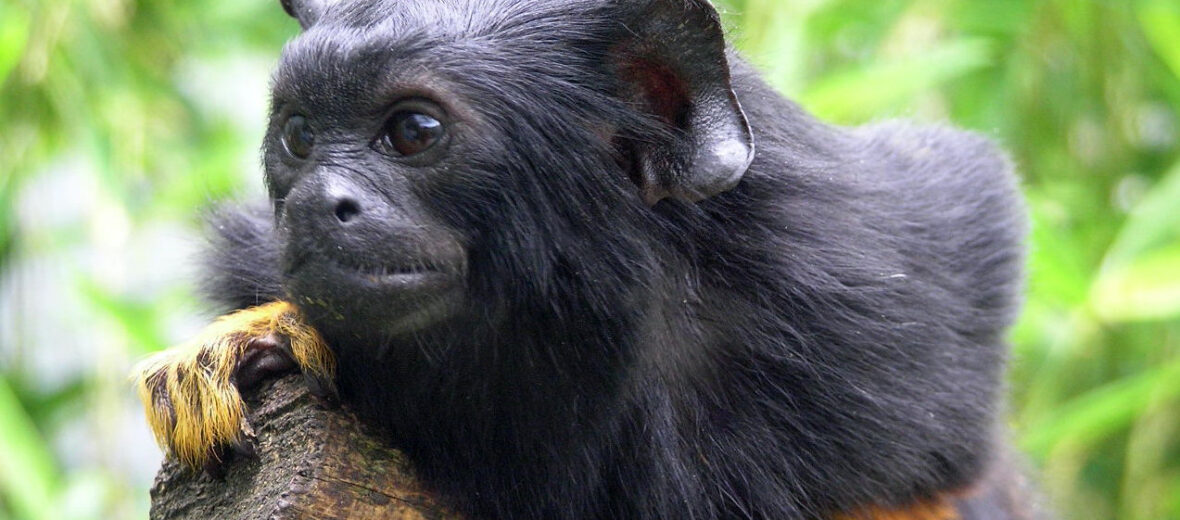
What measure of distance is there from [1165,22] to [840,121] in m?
1.08

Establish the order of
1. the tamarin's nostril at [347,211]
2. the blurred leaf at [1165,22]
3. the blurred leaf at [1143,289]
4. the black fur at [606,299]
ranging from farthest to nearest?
the blurred leaf at [1165,22] < the blurred leaf at [1143,289] < the black fur at [606,299] < the tamarin's nostril at [347,211]

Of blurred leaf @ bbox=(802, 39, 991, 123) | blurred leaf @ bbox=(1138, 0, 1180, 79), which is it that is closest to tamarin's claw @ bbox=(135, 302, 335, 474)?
blurred leaf @ bbox=(802, 39, 991, 123)

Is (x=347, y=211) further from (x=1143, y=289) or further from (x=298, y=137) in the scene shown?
(x=1143, y=289)

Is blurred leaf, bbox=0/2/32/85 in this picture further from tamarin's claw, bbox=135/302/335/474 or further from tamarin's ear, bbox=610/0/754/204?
tamarin's ear, bbox=610/0/754/204

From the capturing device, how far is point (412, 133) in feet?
7.59

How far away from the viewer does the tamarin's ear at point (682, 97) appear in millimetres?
2422

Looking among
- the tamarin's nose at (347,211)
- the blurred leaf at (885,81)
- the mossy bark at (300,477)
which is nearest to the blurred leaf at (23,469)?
the mossy bark at (300,477)

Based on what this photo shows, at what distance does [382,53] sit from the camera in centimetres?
232

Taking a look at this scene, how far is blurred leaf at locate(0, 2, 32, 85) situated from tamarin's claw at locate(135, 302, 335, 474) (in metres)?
2.08

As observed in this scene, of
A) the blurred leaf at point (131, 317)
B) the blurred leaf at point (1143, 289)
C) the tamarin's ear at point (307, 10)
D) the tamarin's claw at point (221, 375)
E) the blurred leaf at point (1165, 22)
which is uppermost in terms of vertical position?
the blurred leaf at point (1165, 22)

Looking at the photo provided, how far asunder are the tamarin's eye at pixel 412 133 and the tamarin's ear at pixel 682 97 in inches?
15.2

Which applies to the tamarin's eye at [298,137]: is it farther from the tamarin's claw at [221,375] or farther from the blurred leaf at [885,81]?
the blurred leaf at [885,81]

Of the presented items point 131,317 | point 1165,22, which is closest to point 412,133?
point 131,317

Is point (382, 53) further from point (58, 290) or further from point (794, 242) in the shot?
point (58, 290)
